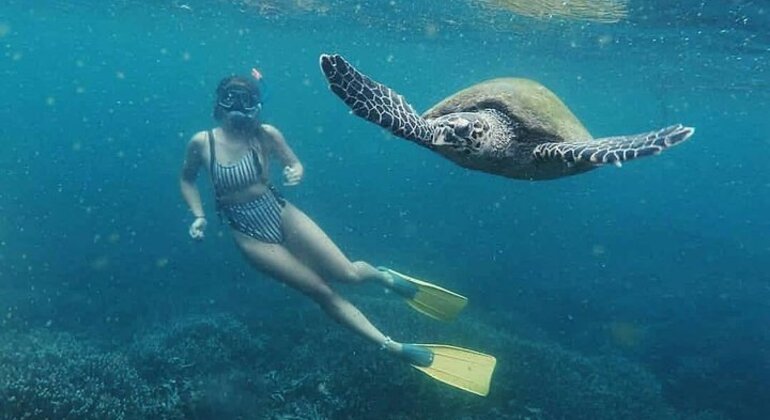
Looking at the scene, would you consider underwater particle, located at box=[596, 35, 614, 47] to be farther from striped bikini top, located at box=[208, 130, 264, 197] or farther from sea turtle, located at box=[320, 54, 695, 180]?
striped bikini top, located at box=[208, 130, 264, 197]

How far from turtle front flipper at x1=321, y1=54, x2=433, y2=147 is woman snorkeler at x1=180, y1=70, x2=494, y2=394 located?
9.35ft

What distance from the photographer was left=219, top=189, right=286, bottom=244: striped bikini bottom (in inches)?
265

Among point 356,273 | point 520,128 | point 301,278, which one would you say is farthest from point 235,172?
point 520,128

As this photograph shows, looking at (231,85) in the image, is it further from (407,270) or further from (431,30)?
(431,30)

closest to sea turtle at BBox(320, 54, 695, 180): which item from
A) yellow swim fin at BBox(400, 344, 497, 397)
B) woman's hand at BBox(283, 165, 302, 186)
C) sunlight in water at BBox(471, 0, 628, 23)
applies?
woman's hand at BBox(283, 165, 302, 186)

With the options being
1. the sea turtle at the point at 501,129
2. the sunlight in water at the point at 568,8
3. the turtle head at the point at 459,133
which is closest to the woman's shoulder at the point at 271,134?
the sea turtle at the point at 501,129

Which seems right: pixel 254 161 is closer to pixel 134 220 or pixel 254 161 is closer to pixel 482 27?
pixel 134 220

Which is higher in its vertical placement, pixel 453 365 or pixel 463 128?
pixel 463 128

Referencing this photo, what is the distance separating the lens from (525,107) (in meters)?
5.15

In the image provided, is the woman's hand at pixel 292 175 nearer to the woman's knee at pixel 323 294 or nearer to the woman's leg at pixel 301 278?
the woman's leg at pixel 301 278

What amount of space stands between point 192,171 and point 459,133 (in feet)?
13.1

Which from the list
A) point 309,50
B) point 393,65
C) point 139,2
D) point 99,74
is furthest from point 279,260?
point 99,74

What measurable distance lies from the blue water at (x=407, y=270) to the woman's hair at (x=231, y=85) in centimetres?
Answer: 377

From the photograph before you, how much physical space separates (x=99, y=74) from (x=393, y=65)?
109928mm
